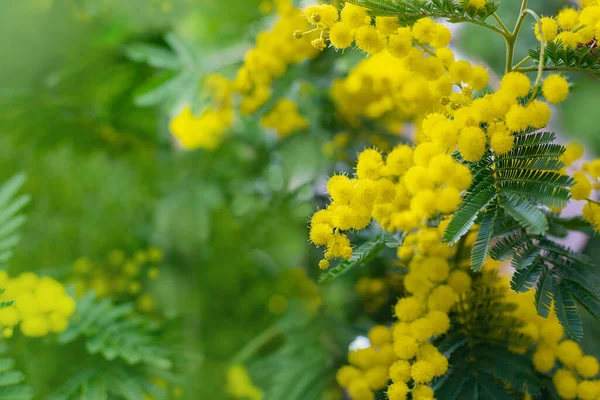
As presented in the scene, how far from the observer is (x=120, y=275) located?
984 millimetres

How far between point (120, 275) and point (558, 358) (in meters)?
0.73

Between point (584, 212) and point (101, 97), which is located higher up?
point (101, 97)

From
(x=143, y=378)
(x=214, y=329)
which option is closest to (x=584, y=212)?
(x=143, y=378)

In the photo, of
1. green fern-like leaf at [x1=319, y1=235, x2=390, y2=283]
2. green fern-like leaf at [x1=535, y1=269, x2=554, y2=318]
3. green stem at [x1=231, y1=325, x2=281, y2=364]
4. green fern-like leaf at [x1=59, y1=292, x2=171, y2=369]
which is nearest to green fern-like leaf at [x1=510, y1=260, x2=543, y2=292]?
green fern-like leaf at [x1=535, y1=269, x2=554, y2=318]

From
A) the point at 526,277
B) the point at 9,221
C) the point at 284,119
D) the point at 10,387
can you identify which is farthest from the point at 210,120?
the point at 526,277

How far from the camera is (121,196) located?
1073 millimetres

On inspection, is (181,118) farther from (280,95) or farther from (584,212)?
(584,212)

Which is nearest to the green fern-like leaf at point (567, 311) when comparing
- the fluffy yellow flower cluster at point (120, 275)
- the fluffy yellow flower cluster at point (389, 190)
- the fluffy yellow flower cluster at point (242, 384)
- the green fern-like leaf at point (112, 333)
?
the fluffy yellow flower cluster at point (389, 190)

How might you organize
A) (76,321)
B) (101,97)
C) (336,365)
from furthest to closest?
(101,97) → (336,365) → (76,321)

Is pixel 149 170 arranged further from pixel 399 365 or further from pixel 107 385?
pixel 399 365

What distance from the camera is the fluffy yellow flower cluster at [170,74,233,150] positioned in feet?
2.76

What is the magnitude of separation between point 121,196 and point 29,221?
0.56 feet

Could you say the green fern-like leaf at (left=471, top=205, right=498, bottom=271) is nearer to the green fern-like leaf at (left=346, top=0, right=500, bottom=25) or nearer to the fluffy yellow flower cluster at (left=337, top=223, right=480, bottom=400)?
the fluffy yellow flower cluster at (left=337, top=223, right=480, bottom=400)

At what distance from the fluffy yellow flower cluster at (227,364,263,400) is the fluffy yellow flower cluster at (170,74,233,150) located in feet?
1.26
